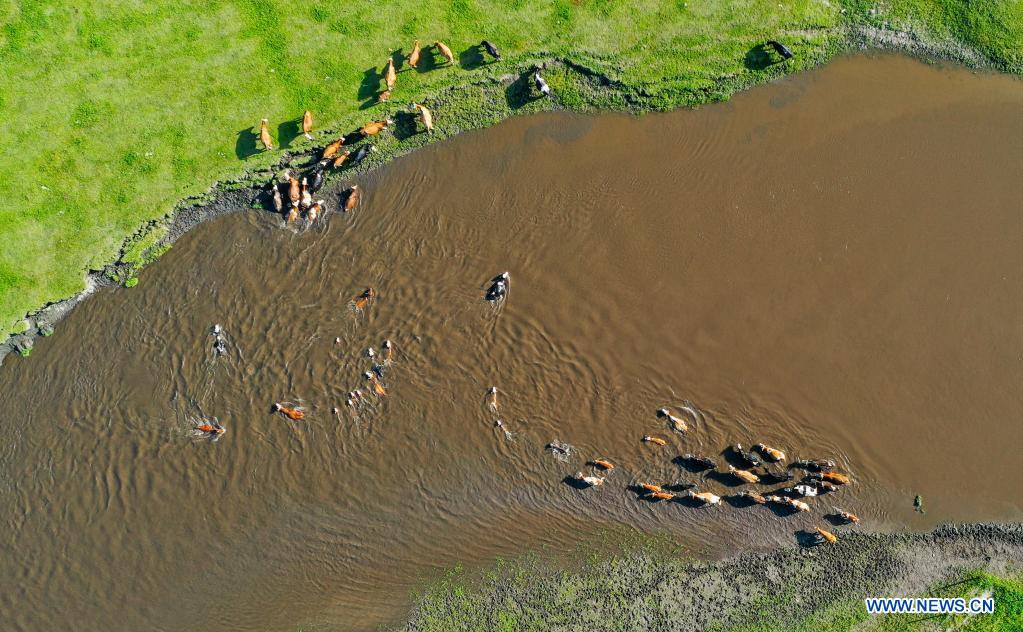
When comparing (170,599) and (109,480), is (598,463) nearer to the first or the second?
(170,599)

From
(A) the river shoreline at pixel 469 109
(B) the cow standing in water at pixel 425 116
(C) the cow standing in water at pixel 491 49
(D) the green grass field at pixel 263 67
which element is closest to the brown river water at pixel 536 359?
(A) the river shoreline at pixel 469 109

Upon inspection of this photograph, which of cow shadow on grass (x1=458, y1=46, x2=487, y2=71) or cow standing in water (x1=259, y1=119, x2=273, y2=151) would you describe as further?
cow shadow on grass (x1=458, y1=46, x2=487, y2=71)

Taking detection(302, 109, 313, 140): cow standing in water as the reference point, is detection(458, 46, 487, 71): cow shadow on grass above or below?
above

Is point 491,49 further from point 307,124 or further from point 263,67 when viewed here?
point 263,67

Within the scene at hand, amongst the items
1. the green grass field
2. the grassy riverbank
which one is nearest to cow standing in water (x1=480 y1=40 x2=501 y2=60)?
the green grass field

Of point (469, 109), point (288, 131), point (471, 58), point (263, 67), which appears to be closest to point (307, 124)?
point (288, 131)

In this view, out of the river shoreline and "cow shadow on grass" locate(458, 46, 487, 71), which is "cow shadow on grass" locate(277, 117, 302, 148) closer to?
the river shoreline

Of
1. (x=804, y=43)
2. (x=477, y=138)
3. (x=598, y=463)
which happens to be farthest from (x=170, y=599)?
(x=804, y=43)

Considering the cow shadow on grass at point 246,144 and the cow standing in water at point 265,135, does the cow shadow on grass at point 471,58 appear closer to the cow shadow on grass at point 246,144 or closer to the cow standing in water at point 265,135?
the cow standing in water at point 265,135
